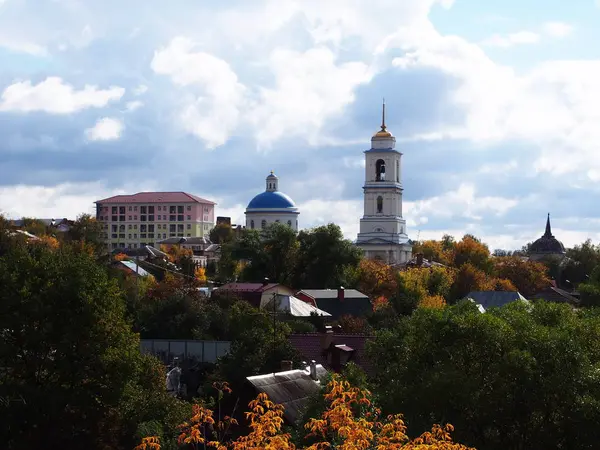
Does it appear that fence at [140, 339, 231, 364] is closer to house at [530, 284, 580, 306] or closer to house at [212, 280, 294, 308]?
house at [212, 280, 294, 308]

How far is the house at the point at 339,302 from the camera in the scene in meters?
66.0

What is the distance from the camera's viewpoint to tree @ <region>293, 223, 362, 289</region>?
8012 cm

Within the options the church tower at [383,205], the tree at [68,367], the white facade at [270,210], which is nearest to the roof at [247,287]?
the tree at [68,367]

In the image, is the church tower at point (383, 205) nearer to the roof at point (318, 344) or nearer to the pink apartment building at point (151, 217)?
the pink apartment building at point (151, 217)

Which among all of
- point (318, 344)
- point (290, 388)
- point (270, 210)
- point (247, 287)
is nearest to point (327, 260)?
point (247, 287)

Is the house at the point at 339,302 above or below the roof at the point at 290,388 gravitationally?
above

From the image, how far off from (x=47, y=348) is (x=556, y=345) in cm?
1262

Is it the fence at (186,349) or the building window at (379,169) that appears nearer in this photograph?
the fence at (186,349)

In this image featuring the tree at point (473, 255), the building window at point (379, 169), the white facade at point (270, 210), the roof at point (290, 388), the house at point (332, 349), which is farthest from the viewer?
the white facade at point (270, 210)

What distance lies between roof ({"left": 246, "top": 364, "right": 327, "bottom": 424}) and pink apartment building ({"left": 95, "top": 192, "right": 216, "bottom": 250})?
531 feet

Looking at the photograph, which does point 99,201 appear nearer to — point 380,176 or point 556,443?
point 380,176

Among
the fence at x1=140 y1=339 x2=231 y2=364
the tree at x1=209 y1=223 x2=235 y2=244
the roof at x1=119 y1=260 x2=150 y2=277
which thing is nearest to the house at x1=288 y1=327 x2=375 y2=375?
the fence at x1=140 y1=339 x2=231 y2=364

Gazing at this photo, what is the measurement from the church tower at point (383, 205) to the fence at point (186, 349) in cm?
8187

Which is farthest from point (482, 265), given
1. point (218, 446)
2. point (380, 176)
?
point (218, 446)
